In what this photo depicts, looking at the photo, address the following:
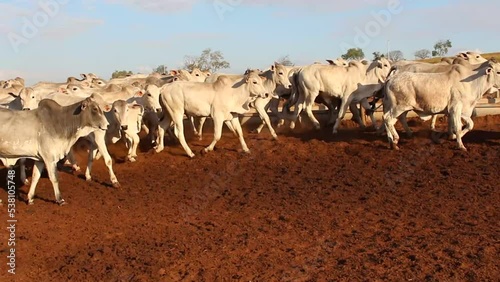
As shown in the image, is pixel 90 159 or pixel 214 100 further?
pixel 214 100

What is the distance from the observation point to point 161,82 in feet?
57.2

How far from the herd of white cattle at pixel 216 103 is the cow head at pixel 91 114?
17 mm

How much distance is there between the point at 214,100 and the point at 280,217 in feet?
19.0

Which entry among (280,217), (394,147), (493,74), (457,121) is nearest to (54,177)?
(280,217)

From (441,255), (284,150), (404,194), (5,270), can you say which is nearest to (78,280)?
(5,270)

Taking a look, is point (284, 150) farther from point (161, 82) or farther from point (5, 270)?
point (5, 270)

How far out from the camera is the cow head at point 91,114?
10.6 meters

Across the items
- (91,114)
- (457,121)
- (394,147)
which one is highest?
(91,114)

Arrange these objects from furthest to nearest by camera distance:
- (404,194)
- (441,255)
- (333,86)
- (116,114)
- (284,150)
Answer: (333,86), (284,150), (116,114), (404,194), (441,255)

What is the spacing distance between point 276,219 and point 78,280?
10.3 feet

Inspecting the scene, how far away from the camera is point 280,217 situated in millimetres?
9180

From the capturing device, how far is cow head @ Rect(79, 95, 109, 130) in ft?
34.6

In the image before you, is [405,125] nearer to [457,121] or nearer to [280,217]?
[457,121]

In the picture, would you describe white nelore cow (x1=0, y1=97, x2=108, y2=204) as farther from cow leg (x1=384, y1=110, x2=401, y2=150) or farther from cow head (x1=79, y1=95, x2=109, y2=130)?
cow leg (x1=384, y1=110, x2=401, y2=150)
